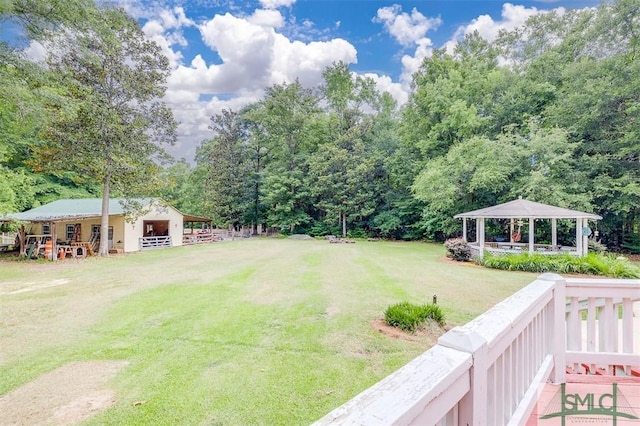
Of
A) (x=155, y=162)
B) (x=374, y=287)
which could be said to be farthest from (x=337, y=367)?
(x=155, y=162)

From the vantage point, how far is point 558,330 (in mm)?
2561

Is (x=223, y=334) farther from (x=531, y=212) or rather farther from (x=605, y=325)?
(x=531, y=212)

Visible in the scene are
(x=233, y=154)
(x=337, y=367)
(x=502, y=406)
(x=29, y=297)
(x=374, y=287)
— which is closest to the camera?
(x=502, y=406)

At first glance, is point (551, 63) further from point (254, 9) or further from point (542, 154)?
point (254, 9)

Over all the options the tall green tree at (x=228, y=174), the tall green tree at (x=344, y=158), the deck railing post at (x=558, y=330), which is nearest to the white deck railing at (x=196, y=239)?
the tall green tree at (x=228, y=174)

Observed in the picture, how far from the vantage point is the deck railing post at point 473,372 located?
1125 mm

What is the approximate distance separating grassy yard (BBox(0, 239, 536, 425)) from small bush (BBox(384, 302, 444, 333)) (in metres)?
0.35

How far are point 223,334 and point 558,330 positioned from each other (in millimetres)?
4419

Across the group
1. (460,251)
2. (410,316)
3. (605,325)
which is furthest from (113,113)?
(605,325)

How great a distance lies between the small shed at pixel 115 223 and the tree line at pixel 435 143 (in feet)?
4.34

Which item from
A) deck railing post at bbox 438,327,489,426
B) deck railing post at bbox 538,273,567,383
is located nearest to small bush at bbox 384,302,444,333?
deck railing post at bbox 538,273,567,383

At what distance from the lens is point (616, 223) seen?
57.6 ft

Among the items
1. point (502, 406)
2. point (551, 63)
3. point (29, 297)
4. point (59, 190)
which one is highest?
point (551, 63)

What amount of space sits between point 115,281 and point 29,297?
201cm
